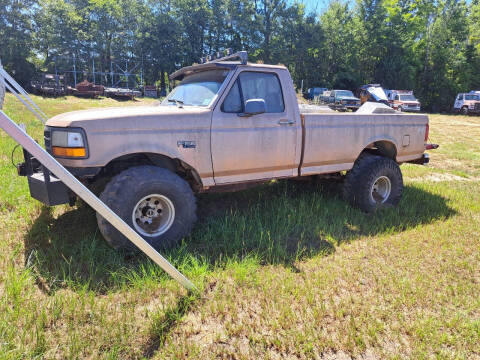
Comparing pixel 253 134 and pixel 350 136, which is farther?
pixel 350 136

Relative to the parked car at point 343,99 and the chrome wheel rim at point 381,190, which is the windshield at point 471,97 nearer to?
the parked car at point 343,99

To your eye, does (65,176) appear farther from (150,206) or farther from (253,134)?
(253,134)

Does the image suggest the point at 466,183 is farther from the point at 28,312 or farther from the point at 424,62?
the point at 424,62

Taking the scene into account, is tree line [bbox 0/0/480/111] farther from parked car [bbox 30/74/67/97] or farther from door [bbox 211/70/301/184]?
door [bbox 211/70/301/184]

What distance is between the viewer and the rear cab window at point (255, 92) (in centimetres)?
381

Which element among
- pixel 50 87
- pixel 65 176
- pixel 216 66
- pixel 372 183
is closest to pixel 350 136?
pixel 372 183

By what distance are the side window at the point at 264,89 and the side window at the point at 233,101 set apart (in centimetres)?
8

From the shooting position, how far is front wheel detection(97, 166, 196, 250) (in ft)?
10.3

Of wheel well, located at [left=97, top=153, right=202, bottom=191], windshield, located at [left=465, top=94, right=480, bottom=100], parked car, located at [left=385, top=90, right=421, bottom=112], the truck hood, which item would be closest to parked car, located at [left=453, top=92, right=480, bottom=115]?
windshield, located at [left=465, top=94, right=480, bottom=100]

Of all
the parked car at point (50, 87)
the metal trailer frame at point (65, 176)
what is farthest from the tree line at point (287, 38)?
the metal trailer frame at point (65, 176)

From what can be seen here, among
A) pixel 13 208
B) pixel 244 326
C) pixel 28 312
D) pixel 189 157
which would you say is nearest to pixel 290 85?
pixel 189 157

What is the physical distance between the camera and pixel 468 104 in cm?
3073

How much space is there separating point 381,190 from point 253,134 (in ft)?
8.54

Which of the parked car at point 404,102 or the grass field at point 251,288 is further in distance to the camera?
the parked car at point 404,102
